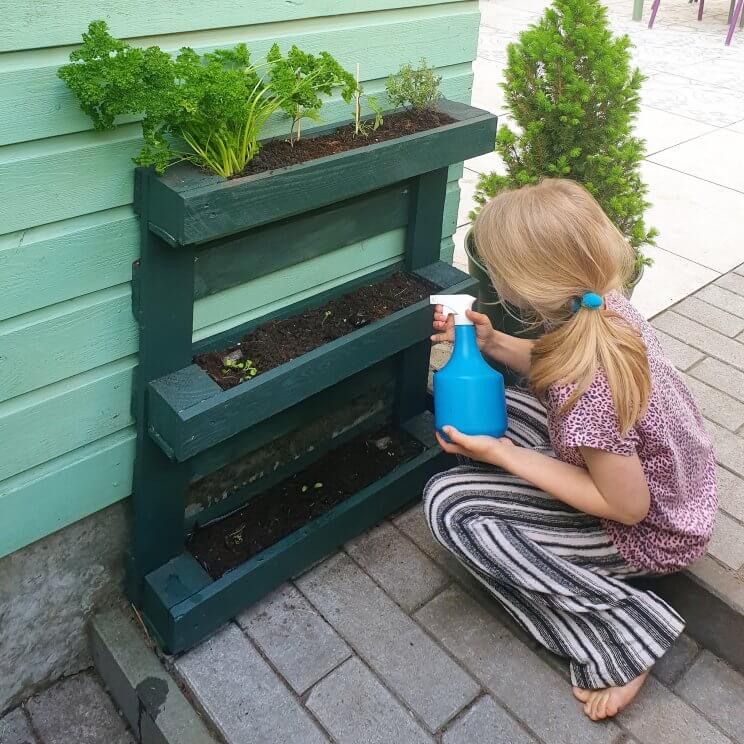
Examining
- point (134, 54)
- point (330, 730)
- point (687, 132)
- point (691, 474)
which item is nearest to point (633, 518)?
point (691, 474)

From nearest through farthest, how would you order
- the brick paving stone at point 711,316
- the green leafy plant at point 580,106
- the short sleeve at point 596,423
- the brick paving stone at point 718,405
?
the short sleeve at point 596,423
the green leafy plant at point 580,106
the brick paving stone at point 718,405
the brick paving stone at point 711,316

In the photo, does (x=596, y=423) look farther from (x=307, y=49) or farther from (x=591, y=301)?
(x=307, y=49)

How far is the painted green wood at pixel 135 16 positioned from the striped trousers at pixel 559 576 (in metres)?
1.34

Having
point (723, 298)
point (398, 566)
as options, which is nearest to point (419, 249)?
point (398, 566)

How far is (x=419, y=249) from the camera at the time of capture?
2.69 meters

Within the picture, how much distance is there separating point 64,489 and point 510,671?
1.32m

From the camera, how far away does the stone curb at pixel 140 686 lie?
7.09ft

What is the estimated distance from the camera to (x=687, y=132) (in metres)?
6.44

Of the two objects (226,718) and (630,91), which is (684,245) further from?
(226,718)

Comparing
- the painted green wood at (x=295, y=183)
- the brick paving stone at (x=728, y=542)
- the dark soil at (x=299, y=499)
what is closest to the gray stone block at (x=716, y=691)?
the brick paving stone at (x=728, y=542)

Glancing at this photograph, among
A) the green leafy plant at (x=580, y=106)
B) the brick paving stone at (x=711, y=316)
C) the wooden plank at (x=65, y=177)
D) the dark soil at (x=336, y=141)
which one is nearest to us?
the wooden plank at (x=65, y=177)

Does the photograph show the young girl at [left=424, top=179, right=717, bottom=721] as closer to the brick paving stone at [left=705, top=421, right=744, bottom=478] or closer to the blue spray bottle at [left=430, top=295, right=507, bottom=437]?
the blue spray bottle at [left=430, top=295, right=507, bottom=437]

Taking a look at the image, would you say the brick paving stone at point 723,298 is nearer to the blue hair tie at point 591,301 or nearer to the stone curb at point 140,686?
the blue hair tie at point 591,301

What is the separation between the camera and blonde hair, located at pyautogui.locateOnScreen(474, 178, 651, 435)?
1.95m
